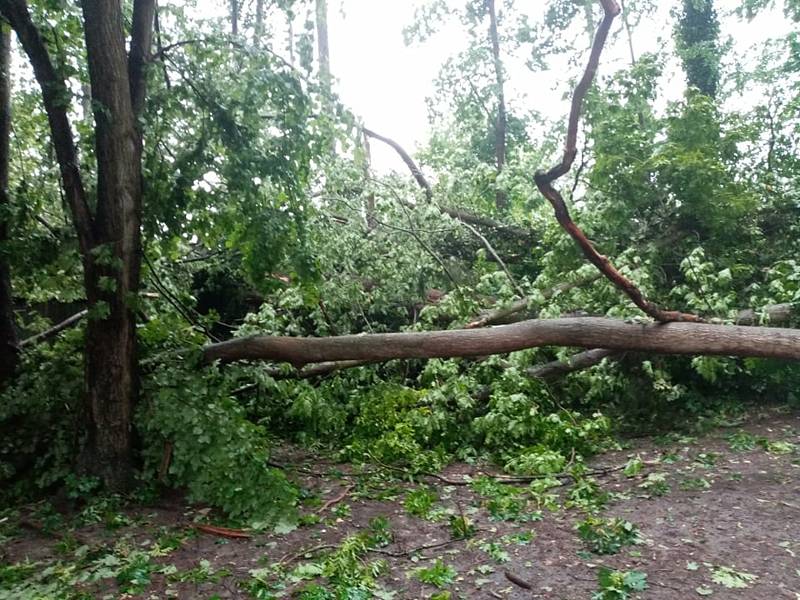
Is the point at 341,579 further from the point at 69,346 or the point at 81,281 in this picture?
the point at 81,281

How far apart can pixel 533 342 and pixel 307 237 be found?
203 centimetres

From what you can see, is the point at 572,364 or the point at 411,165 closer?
the point at 572,364

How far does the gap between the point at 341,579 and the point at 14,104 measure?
5.75 meters

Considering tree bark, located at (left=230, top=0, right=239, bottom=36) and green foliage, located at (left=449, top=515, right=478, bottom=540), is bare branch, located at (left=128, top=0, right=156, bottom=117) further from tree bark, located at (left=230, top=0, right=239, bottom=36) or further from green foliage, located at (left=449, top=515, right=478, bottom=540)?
green foliage, located at (left=449, top=515, right=478, bottom=540)

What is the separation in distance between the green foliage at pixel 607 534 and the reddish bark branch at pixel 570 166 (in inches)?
68.8

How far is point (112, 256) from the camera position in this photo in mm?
4523

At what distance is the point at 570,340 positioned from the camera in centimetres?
502

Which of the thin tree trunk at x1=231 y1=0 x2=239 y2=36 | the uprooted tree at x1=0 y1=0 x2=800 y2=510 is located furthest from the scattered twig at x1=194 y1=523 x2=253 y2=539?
the thin tree trunk at x1=231 y1=0 x2=239 y2=36


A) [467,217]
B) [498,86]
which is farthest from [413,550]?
[498,86]

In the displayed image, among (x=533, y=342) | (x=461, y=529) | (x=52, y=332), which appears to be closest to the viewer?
(x=461, y=529)

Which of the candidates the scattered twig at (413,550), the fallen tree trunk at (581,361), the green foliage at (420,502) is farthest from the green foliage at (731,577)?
the fallen tree trunk at (581,361)

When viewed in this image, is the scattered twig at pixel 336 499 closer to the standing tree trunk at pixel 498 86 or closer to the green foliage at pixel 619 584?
the green foliage at pixel 619 584

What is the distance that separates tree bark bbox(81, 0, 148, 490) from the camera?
4.57m

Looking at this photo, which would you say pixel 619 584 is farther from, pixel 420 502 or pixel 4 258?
pixel 4 258
